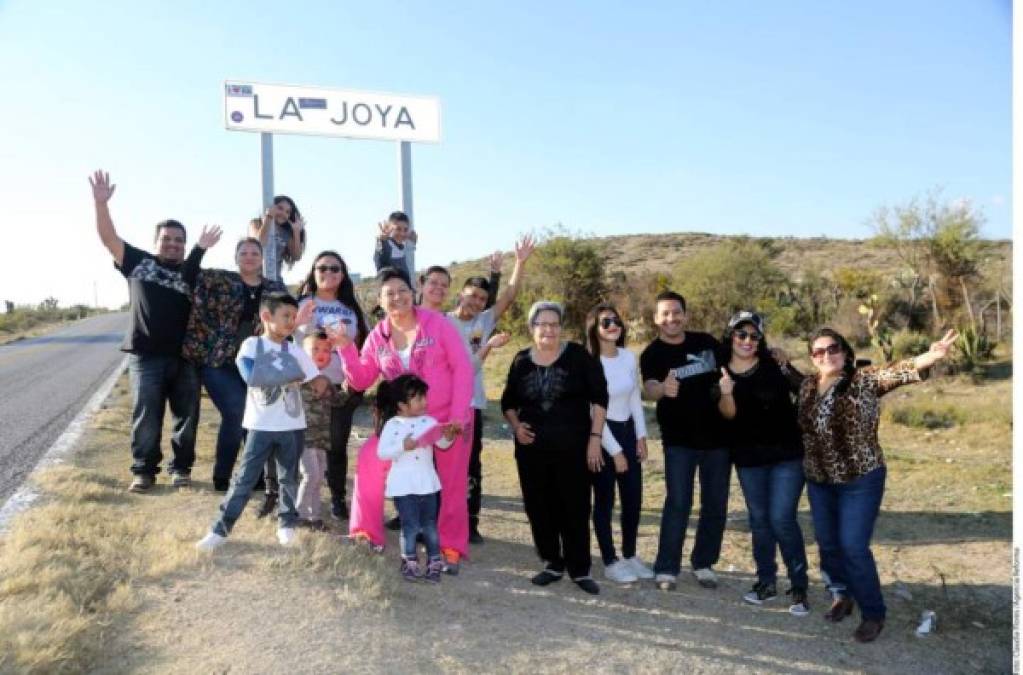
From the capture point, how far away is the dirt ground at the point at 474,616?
11.3ft

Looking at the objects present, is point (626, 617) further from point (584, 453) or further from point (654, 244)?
point (654, 244)

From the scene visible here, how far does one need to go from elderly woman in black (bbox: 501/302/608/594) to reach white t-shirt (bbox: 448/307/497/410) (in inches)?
28.4

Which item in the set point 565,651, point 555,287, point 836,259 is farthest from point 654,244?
point 565,651

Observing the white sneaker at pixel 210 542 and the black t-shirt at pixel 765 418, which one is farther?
the white sneaker at pixel 210 542

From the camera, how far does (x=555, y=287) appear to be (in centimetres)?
2419

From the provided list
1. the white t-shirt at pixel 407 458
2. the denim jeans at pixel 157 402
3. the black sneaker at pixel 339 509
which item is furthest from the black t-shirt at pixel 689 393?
the denim jeans at pixel 157 402

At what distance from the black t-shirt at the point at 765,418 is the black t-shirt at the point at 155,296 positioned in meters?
3.91

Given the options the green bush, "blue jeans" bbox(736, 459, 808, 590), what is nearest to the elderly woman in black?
"blue jeans" bbox(736, 459, 808, 590)

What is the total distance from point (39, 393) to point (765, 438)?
42.5ft

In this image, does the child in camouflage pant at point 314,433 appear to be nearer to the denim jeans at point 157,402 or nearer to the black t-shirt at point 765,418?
the denim jeans at point 157,402

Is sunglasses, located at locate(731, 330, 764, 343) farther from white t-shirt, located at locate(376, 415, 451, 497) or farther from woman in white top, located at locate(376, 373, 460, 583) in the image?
white t-shirt, located at locate(376, 415, 451, 497)

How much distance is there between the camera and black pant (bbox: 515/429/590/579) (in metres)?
4.47

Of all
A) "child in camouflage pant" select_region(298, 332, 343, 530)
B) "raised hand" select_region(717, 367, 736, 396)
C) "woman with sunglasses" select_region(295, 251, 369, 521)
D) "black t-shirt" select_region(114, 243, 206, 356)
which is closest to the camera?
"raised hand" select_region(717, 367, 736, 396)

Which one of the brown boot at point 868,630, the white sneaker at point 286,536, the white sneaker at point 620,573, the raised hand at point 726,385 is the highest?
the raised hand at point 726,385
